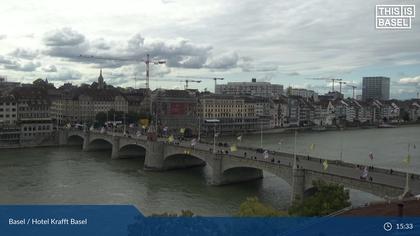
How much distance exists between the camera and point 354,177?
81.5ft

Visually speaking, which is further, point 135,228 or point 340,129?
point 340,129

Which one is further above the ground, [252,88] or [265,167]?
[252,88]

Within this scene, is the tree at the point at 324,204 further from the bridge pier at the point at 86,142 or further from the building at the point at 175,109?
the building at the point at 175,109

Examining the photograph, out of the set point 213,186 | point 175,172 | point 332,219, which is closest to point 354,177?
point 213,186

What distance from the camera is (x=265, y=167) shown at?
29438mm

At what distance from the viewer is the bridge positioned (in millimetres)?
23281

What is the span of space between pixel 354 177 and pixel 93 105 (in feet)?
222

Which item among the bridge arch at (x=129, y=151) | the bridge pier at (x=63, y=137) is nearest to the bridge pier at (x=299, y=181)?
the bridge arch at (x=129, y=151)

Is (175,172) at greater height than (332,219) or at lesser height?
lesser

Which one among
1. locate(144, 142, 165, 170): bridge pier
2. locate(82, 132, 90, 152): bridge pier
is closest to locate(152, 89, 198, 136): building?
locate(82, 132, 90, 152): bridge pier

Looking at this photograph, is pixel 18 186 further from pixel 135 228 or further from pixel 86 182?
pixel 135 228

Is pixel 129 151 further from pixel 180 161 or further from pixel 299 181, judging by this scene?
pixel 299 181

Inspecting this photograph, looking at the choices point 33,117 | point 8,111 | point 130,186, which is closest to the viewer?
point 130,186

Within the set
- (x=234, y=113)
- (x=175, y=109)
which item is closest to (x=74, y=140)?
(x=175, y=109)
